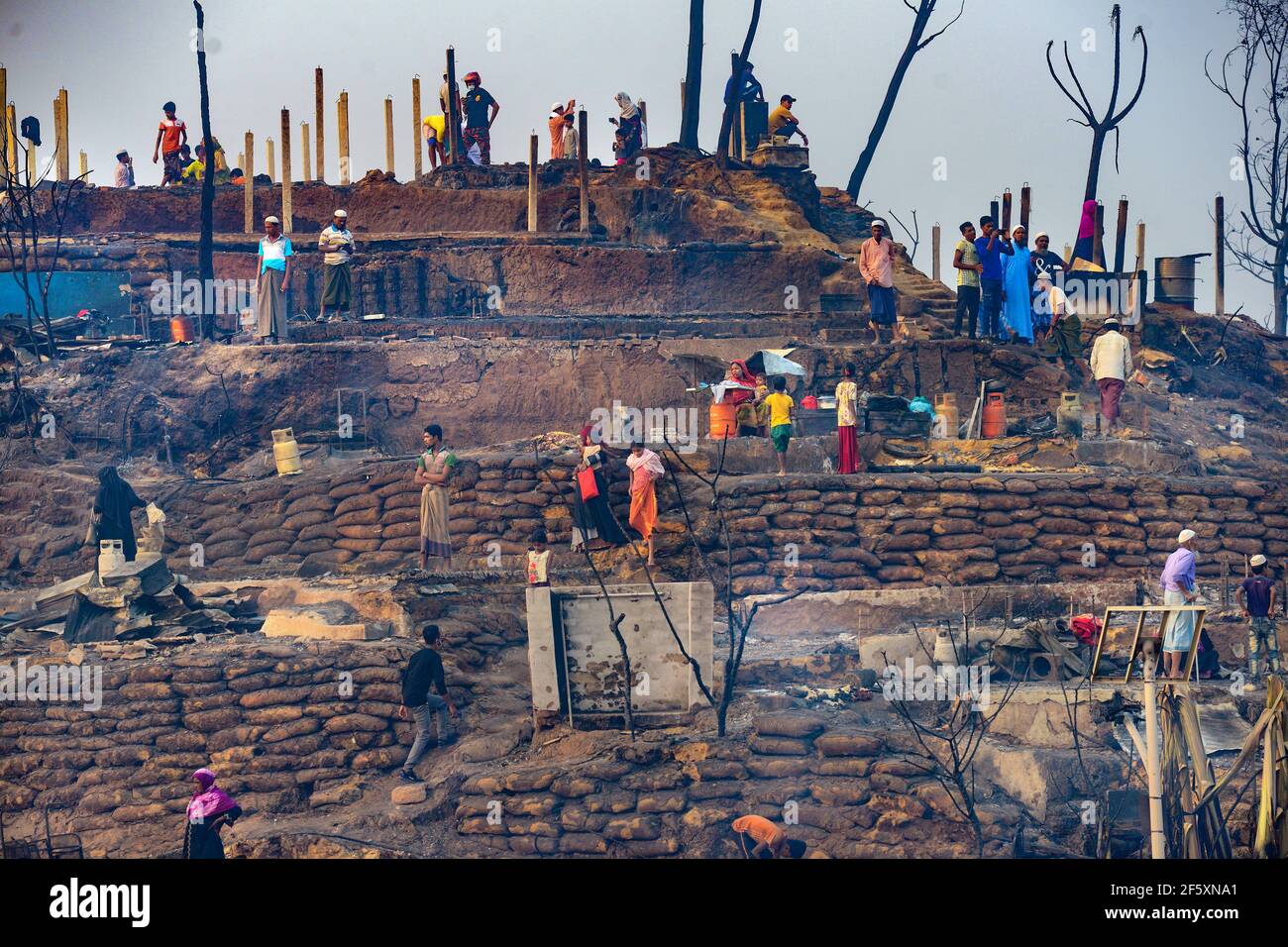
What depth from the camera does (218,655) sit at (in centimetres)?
1215

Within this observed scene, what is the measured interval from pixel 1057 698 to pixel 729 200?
9.43 meters

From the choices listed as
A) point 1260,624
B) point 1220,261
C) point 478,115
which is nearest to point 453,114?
point 478,115

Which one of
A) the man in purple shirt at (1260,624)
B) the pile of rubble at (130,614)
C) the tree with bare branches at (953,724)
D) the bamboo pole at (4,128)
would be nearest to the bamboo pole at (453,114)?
the bamboo pole at (4,128)

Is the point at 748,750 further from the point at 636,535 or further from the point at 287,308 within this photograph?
the point at 287,308

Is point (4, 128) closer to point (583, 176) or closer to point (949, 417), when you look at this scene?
point (583, 176)

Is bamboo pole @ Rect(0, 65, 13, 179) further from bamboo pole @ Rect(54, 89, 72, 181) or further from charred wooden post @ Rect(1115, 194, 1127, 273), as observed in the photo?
charred wooden post @ Rect(1115, 194, 1127, 273)

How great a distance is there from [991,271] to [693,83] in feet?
17.7

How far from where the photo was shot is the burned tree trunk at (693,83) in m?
20.9

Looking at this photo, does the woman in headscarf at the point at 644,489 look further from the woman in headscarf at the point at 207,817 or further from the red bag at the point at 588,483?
the woman in headscarf at the point at 207,817

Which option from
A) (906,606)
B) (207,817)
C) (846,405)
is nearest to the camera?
(207,817)

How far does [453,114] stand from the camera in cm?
2102

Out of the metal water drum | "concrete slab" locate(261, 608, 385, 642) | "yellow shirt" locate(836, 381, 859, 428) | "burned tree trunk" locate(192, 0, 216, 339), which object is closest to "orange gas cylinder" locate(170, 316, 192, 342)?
"burned tree trunk" locate(192, 0, 216, 339)

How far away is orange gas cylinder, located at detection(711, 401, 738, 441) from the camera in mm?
14695

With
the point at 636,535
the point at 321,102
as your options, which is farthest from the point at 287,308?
the point at 636,535
